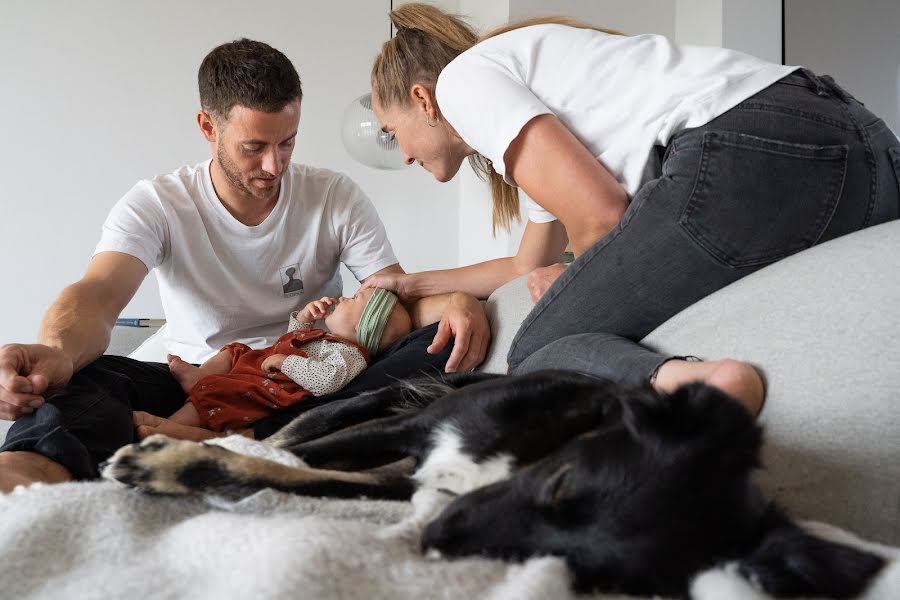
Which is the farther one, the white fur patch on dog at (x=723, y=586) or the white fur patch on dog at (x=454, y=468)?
the white fur patch on dog at (x=454, y=468)

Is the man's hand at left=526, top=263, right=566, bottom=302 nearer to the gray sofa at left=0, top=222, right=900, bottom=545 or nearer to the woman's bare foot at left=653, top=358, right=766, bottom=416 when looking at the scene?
the gray sofa at left=0, top=222, right=900, bottom=545

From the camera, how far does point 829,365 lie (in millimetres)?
1102

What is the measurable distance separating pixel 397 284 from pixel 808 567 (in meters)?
1.85

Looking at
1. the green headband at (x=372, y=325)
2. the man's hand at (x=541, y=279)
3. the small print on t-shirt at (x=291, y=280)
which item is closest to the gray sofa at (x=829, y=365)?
the man's hand at (x=541, y=279)

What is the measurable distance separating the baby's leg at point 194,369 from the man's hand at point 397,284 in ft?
1.70

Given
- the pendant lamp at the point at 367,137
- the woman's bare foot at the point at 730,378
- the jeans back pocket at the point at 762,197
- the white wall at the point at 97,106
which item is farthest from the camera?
the white wall at the point at 97,106

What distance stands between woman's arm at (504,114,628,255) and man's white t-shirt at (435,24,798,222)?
0.04 m

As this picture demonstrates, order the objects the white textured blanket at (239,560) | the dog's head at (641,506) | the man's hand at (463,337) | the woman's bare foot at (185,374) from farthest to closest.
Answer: the woman's bare foot at (185,374)
the man's hand at (463,337)
the dog's head at (641,506)
the white textured blanket at (239,560)

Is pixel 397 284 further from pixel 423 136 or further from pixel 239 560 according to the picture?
pixel 239 560

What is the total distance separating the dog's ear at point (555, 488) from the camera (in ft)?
2.95

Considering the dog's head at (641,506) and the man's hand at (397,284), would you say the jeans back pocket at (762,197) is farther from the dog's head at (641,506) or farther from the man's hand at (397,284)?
the man's hand at (397,284)

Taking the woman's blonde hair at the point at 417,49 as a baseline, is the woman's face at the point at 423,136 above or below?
below

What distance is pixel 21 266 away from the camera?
4562 mm

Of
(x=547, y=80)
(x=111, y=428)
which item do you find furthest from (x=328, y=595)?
(x=547, y=80)
